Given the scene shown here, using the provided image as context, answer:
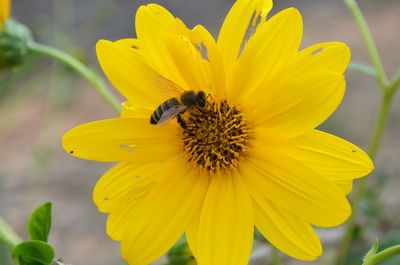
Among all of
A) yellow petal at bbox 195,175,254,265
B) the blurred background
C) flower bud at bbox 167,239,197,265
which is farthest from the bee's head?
the blurred background

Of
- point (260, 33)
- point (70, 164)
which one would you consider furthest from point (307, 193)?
point (70, 164)

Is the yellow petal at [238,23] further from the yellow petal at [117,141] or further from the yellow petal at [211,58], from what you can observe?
the yellow petal at [117,141]

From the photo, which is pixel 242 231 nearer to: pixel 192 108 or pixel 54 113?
pixel 192 108

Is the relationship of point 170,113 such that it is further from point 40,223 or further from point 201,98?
point 40,223

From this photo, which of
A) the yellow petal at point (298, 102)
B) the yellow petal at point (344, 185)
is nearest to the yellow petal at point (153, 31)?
the yellow petal at point (298, 102)

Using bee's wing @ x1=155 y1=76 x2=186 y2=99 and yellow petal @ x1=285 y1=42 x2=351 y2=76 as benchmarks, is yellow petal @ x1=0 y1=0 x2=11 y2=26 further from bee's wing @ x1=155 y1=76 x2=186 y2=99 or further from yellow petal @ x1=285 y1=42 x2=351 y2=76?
yellow petal @ x1=285 y1=42 x2=351 y2=76

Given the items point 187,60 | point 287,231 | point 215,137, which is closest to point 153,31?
point 187,60
